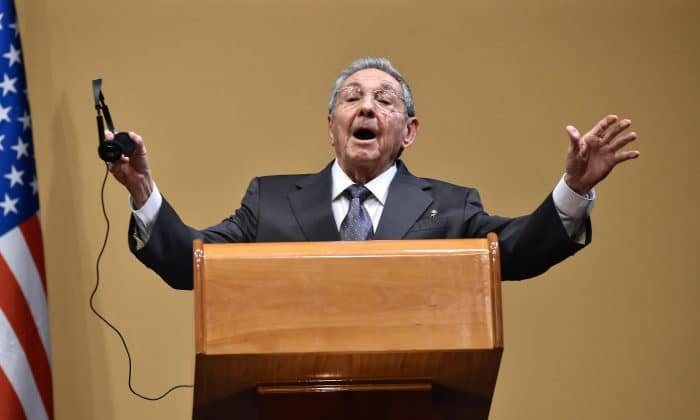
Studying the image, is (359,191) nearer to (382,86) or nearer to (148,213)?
(382,86)

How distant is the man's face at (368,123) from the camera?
2.83 meters

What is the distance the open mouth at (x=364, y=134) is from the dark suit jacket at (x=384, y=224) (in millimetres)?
113

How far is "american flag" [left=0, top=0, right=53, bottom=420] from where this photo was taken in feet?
9.99

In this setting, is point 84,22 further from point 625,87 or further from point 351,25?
point 625,87

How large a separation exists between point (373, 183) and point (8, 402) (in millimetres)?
1137

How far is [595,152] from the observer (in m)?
2.30

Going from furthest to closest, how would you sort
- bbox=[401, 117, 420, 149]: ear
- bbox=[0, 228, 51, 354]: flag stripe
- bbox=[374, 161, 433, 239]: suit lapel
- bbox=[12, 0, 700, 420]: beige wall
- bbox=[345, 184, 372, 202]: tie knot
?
bbox=[12, 0, 700, 420]: beige wall → bbox=[0, 228, 51, 354]: flag stripe → bbox=[401, 117, 420, 149]: ear → bbox=[345, 184, 372, 202]: tie knot → bbox=[374, 161, 433, 239]: suit lapel

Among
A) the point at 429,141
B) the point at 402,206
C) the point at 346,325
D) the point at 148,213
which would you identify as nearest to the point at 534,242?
the point at 402,206

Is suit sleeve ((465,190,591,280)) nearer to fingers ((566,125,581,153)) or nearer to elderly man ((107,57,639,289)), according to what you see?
elderly man ((107,57,639,289))

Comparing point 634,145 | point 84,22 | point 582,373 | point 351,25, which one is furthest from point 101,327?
point 634,145

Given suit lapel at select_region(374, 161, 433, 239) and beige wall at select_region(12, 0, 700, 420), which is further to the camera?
beige wall at select_region(12, 0, 700, 420)

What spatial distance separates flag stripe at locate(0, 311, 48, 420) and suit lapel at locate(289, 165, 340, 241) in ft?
2.93

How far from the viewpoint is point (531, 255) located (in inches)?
96.8

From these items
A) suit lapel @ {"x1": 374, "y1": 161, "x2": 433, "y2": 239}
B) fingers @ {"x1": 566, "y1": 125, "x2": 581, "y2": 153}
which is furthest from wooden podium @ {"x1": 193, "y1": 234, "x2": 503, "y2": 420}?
suit lapel @ {"x1": 374, "y1": 161, "x2": 433, "y2": 239}
